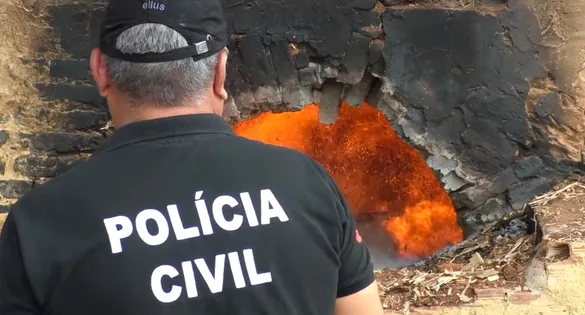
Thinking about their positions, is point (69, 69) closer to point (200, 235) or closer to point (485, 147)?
point (485, 147)

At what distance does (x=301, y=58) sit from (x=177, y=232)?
6.93ft

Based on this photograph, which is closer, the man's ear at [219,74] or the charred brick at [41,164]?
the man's ear at [219,74]

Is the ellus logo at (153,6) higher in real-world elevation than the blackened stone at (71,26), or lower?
lower

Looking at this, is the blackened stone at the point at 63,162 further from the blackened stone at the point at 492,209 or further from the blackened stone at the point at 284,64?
the blackened stone at the point at 492,209

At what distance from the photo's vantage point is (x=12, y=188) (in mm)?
3016

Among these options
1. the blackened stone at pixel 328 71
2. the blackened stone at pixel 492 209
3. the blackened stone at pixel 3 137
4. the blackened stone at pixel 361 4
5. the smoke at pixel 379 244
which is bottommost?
the smoke at pixel 379 244

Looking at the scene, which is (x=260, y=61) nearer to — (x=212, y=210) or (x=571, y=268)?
(x=571, y=268)

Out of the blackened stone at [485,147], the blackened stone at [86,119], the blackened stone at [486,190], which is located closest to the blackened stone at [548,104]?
the blackened stone at [485,147]

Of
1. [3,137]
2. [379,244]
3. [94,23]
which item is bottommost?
[379,244]

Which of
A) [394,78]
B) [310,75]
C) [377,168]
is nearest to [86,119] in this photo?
[310,75]

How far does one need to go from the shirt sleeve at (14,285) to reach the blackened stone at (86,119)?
2045 millimetres

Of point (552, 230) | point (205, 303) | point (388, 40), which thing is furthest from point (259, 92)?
point (205, 303)

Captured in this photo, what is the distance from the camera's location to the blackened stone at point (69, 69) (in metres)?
3.02

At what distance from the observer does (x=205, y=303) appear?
1.13 meters
